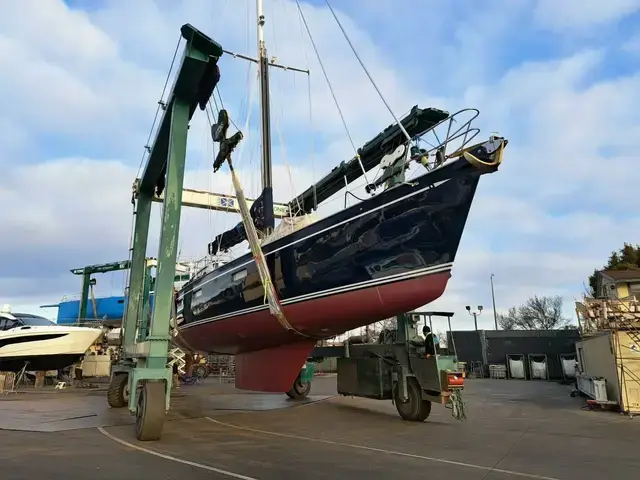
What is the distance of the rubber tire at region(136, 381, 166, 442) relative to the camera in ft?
20.4

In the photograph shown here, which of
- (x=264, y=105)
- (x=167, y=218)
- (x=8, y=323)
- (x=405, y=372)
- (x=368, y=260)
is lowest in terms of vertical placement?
(x=405, y=372)

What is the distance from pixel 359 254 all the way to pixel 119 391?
6.61 meters

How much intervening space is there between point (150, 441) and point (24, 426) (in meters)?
2.86

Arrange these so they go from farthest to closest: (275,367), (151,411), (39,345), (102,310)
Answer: (102,310), (39,345), (275,367), (151,411)

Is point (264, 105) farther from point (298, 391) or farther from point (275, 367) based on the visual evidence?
point (298, 391)

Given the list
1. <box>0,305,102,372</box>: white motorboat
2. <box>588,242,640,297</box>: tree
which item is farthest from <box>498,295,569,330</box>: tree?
<box>0,305,102,372</box>: white motorboat

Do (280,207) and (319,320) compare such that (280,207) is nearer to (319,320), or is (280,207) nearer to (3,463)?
(319,320)

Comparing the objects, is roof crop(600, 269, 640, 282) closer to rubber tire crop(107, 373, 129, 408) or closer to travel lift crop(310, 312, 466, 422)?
travel lift crop(310, 312, 466, 422)

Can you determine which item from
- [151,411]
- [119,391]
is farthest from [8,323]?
[151,411]

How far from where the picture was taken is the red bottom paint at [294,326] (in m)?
7.57

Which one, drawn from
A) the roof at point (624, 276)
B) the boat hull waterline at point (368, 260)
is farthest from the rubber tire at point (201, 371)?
the roof at point (624, 276)

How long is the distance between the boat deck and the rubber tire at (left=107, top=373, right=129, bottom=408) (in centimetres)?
28

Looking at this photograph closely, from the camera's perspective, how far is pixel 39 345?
57.2 feet

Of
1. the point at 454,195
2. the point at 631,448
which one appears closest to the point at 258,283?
the point at 454,195
